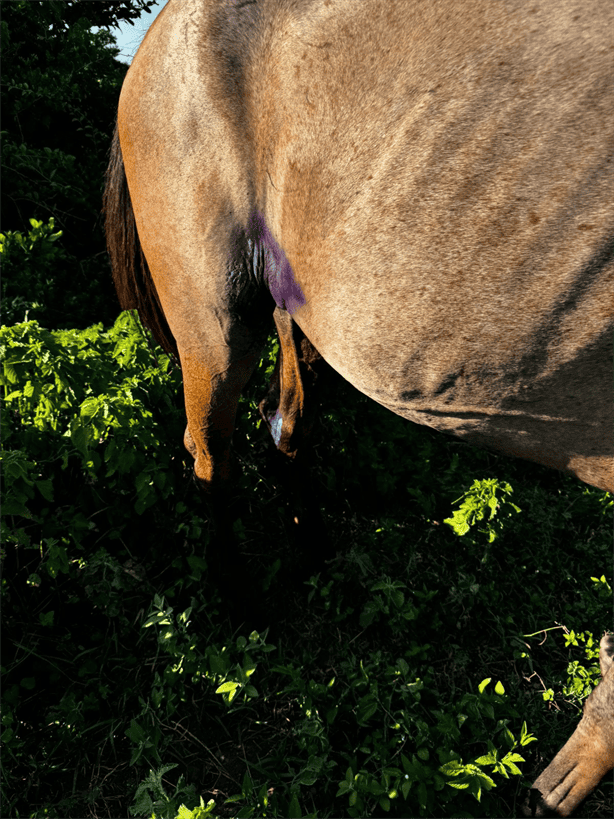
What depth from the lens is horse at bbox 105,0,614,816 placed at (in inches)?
35.1

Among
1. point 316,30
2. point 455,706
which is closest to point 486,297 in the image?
point 316,30

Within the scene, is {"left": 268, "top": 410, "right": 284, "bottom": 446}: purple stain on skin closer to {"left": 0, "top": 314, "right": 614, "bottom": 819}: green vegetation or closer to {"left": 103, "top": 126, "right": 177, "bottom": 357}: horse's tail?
{"left": 0, "top": 314, "right": 614, "bottom": 819}: green vegetation

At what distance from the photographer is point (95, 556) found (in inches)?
78.0

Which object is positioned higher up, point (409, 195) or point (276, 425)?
point (409, 195)

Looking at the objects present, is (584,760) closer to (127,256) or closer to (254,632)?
(254,632)

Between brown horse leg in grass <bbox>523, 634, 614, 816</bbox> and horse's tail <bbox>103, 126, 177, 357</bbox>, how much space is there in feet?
6.21

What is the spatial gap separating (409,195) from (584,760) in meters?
1.79

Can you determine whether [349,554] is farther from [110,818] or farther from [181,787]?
[110,818]

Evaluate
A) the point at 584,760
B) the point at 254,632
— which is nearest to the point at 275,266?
the point at 254,632

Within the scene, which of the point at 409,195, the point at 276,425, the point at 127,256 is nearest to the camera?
the point at 409,195

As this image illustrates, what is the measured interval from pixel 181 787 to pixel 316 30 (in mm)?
2038

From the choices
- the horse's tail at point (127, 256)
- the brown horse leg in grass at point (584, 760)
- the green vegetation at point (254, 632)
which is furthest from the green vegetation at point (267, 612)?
the horse's tail at point (127, 256)

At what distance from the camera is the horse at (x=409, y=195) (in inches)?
35.1

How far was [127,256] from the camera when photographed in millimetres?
1851
